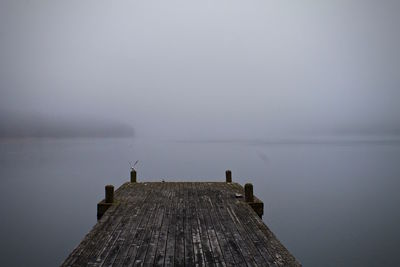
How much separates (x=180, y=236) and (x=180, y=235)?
0.07 metres

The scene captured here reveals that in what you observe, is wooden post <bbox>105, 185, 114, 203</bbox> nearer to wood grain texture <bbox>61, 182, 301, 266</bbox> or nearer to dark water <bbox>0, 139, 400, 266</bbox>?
wood grain texture <bbox>61, 182, 301, 266</bbox>

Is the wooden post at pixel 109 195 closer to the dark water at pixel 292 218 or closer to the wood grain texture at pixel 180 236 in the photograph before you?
the wood grain texture at pixel 180 236

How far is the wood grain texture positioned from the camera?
226 inches

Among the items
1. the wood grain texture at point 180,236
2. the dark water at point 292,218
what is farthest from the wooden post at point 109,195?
the dark water at point 292,218

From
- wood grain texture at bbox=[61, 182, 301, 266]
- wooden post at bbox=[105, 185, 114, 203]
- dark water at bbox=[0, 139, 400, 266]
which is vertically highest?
wooden post at bbox=[105, 185, 114, 203]

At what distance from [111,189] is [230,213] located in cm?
469

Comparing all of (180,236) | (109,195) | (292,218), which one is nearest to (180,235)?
(180,236)

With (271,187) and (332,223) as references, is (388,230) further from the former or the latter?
(271,187)

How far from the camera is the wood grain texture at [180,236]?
574 centimetres

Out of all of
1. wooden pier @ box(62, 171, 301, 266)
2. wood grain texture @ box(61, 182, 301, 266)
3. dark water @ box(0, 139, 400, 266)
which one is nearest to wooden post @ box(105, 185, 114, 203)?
wooden pier @ box(62, 171, 301, 266)

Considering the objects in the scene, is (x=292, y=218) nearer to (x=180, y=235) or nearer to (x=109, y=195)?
(x=109, y=195)

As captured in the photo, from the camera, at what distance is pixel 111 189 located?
34.9 feet

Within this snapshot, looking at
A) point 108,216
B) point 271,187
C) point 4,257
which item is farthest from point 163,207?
point 271,187

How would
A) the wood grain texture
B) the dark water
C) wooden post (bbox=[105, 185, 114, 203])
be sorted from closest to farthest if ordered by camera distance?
1. the wood grain texture
2. wooden post (bbox=[105, 185, 114, 203])
3. the dark water
